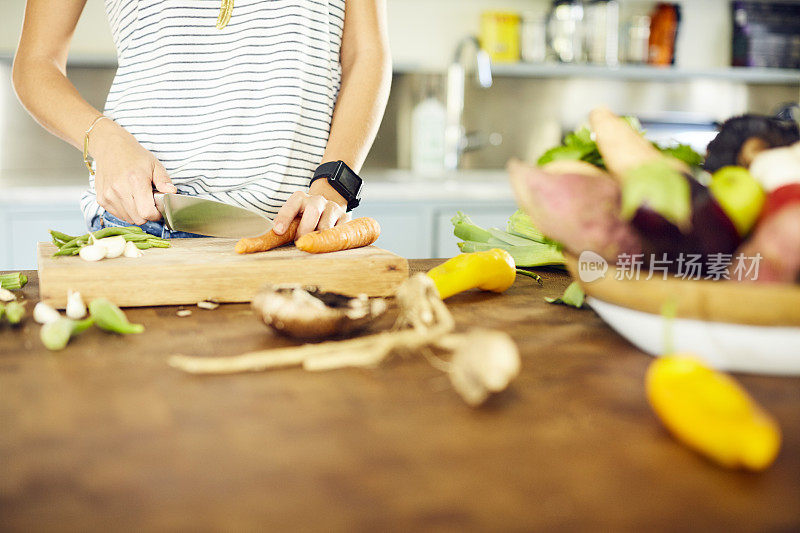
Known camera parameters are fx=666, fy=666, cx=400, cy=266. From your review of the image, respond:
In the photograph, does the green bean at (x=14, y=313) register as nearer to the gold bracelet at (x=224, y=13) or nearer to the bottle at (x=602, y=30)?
the gold bracelet at (x=224, y=13)

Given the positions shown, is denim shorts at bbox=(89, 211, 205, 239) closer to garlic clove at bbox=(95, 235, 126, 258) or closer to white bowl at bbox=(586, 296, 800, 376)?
garlic clove at bbox=(95, 235, 126, 258)

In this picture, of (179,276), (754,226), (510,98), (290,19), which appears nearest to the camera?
(754,226)

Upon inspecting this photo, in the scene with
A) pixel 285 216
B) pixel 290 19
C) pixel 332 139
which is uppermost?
pixel 290 19

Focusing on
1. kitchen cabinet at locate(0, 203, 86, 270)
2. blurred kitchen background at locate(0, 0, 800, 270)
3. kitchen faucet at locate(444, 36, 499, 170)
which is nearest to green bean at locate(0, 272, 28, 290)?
kitchen cabinet at locate(0, 203, 86, 270)

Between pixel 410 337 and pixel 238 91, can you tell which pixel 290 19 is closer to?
pixel 238 91

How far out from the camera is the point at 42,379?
58 centimetres

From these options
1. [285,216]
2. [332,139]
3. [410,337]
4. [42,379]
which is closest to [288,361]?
[410,337]

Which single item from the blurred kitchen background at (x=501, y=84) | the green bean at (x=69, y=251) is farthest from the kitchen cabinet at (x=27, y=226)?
Result: the green bean at (x=69, y=251)

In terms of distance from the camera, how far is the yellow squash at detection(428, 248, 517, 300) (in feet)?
2.91

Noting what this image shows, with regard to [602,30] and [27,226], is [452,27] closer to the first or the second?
[602,30]

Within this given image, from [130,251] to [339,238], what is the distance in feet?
0.98

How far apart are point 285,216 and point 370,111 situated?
0.47m

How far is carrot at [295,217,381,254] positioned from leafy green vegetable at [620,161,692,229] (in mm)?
556

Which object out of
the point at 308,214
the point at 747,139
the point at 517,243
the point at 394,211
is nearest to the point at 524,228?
the point at 517,243
